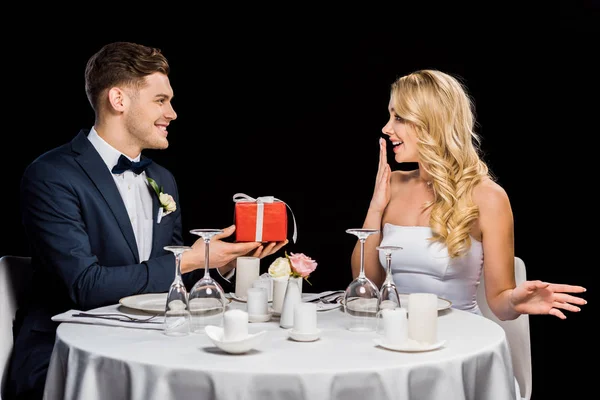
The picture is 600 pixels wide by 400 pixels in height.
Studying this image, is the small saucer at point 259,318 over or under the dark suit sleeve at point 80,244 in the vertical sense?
under

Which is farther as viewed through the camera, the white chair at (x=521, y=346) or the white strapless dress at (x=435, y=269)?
the white strapless dress at (x=435, y=269)

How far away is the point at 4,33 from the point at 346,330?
3.34 m

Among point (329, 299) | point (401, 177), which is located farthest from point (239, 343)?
point (401, 177)

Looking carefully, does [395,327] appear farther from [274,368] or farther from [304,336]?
[274,368]

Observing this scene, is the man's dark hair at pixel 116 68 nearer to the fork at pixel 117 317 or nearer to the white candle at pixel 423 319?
the fork at pixel 117 317

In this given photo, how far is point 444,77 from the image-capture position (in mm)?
3959

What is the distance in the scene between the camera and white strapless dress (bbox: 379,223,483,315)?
12.3 feet

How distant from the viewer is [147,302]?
2.93 metres

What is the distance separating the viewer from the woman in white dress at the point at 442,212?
12.0ft

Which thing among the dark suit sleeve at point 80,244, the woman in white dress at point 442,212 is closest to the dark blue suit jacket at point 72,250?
the dark suit sleeve at point 80,244

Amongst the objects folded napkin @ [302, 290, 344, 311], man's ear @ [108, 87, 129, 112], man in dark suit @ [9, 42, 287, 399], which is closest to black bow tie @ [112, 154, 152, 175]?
man in dark suit @ [9, 42, 287, 399]

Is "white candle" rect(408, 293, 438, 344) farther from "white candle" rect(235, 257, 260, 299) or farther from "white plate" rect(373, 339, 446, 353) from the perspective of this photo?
"white candle" rect(235, 257, 260, 299)

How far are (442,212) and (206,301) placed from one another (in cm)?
170

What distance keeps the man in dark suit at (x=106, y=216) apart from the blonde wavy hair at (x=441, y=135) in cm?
108
